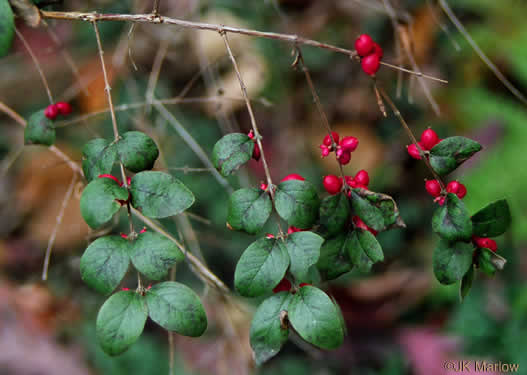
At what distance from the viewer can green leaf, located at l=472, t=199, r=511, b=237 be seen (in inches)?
25.2

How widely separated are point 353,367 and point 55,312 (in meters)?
1.29

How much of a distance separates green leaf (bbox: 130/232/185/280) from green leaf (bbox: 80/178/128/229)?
0.06 m

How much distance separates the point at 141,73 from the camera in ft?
6.89

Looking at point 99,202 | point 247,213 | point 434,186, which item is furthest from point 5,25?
point 434,186

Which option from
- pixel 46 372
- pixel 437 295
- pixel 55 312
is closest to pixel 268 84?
pixel 437 295

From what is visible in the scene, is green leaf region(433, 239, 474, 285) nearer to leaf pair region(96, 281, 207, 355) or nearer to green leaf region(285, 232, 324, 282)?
green leaf region(285, 232, 324, 282)

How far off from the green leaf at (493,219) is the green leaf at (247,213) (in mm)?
298

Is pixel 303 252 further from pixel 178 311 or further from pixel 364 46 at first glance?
pixel 364 46

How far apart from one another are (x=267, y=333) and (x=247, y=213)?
15cm

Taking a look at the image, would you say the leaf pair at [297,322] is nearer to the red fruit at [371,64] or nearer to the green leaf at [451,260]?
the green leaf at [451,260]

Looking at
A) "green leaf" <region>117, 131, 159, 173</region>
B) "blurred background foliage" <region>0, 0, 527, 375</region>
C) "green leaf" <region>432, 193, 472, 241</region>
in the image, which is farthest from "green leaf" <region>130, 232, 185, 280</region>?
"blurred background foliage" <region>0, 0, 527, 375</region>

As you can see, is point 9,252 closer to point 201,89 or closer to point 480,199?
point 201,89

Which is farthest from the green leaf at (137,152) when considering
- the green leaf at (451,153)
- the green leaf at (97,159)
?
the green leaf at (451,153)

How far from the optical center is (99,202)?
0.55 meters
